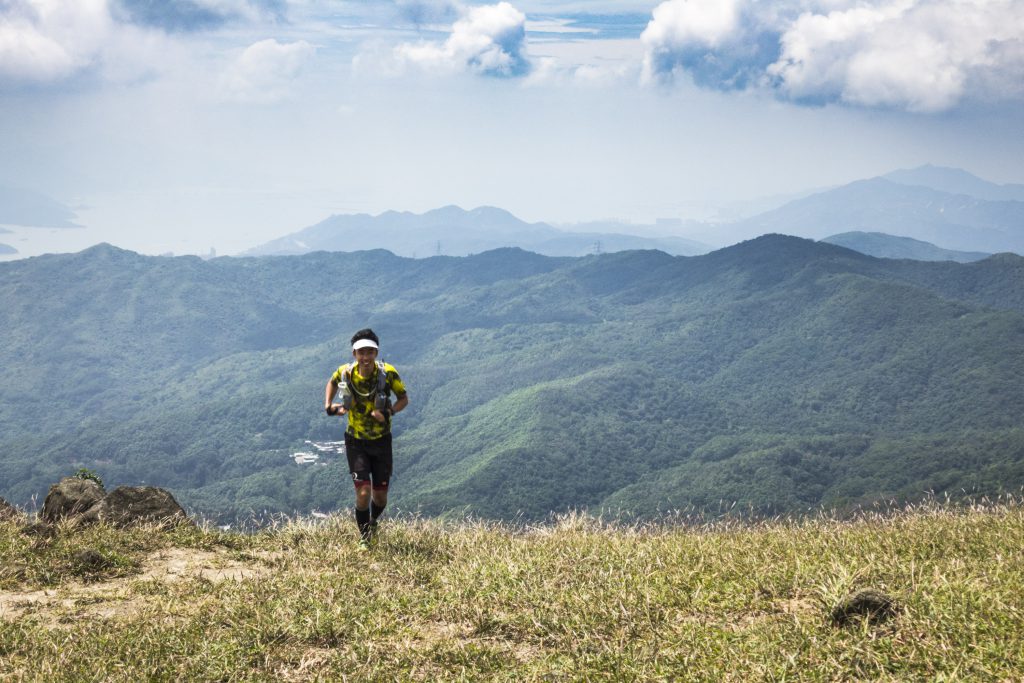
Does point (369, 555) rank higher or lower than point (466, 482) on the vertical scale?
higher

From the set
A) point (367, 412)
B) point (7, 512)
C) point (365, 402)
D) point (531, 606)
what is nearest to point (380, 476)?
point (367, 412)

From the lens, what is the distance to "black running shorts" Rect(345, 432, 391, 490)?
9898mm

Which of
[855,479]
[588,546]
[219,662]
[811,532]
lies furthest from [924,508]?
[855,479]

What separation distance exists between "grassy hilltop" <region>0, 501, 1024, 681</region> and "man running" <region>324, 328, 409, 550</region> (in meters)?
0.86

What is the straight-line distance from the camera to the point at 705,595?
6.30m

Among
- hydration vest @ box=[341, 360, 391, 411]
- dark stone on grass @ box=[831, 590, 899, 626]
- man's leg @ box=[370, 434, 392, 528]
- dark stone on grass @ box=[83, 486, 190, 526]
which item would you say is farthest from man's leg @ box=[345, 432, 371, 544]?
dark stone on grass @ box=[831, 590, 899, 626]

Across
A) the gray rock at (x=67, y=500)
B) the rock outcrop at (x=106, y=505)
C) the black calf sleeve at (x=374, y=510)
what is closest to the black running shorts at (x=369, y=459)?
the black calf sleeve at (x=374, y=510)

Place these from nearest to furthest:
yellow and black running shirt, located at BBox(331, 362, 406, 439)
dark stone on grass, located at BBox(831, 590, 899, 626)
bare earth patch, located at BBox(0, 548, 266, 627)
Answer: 1. dark stone on grass, located at BBox(831, 590, 899, 626)
2. bare earth patch, located at BBox(0, 548, 266, 627)
3. yellow and black running shirt, located at BBox(331, 362, 406, 439)

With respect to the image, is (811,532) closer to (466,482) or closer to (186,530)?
(186,530)

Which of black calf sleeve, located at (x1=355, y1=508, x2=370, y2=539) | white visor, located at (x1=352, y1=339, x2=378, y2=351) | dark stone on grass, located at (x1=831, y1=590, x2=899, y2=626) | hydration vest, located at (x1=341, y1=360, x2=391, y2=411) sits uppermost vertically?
white visor, located at (x1=352, y1=339, x2=378, y2=351)

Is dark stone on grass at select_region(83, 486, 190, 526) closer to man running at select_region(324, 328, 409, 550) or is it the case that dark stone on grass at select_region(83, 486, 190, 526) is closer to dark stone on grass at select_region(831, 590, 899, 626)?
man running at select_region(324, 328, 409, 550)

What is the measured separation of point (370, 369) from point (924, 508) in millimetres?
8142

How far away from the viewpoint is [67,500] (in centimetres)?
991

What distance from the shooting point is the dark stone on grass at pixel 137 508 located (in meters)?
9.87
